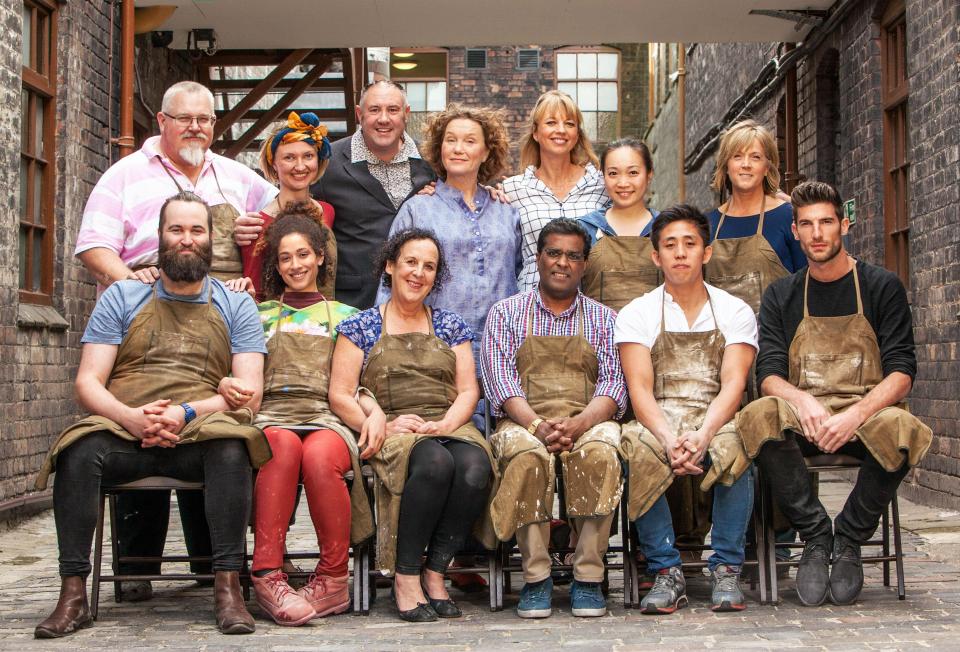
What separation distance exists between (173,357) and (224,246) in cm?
71

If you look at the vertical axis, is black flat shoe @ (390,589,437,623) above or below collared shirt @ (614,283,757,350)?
below

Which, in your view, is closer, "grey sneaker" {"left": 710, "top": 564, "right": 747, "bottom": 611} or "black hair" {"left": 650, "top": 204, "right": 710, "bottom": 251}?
"grey sneaker" {"left": 710, "top": 564, "right": 747, "bottom": 611}

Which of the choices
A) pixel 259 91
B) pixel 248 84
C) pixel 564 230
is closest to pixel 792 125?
pixel 259 91

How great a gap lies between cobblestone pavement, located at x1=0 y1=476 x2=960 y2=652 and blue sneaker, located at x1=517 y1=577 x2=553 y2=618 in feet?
0.14

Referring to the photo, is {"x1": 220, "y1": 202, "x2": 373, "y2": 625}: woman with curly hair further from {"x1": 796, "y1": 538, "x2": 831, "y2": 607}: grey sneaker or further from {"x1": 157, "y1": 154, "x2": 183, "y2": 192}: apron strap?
{"x1": 796, "y1": 538, "x2": 831, "y2": 607}: grey sneaker

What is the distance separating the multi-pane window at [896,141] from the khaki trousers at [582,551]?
4.87 m

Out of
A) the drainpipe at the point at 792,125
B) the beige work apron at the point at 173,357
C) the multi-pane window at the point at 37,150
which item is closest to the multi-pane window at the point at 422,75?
the drainpipe at the point at 792,125

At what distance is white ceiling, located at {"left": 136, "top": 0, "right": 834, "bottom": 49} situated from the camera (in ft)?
31.8

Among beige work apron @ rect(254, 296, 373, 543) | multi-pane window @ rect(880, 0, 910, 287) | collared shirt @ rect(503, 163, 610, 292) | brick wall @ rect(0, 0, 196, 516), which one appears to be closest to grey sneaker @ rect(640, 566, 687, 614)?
beige work apron @ rect(254, 296, 373, 543)

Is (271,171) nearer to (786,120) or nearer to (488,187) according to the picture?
(488,187)

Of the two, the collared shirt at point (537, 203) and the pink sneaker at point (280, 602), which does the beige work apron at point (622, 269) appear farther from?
the pink sneaker at point (280, 602)

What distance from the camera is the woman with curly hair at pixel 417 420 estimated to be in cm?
435

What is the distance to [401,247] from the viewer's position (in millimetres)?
4762

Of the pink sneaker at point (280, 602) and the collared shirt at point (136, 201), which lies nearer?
the pink sneaker at point (280, 602)
